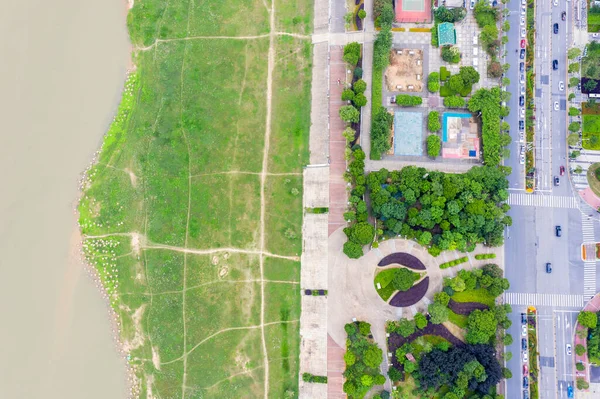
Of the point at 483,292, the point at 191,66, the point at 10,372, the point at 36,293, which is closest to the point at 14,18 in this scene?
A: the point at 191,66

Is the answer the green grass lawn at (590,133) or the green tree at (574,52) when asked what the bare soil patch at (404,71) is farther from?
the green grass lawn at (590,133)

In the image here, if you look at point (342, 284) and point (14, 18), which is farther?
point (14, 18)

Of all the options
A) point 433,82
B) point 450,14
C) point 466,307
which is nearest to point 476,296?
point 466,307

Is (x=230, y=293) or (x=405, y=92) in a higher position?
(x=405, y=92)

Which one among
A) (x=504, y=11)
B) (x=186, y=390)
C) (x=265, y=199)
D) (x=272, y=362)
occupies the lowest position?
(x=186, y=390)

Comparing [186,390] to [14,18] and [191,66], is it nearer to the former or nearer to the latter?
[191,66]

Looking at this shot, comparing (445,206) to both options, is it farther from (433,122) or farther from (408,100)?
(408,100)
